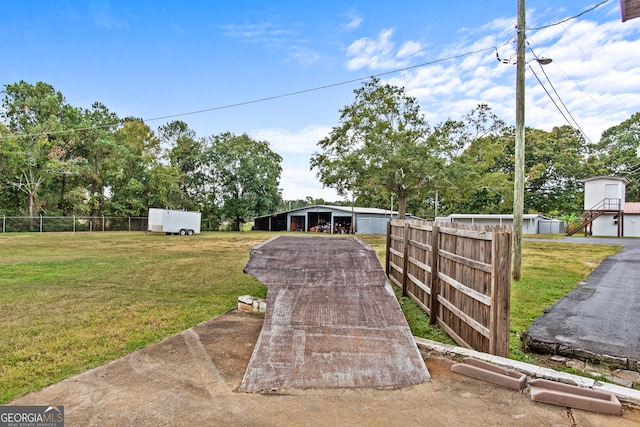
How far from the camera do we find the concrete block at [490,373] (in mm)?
2723

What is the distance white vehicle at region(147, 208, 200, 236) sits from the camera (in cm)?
2464

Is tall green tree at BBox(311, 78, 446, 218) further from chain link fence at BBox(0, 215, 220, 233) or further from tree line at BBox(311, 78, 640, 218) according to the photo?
chain link fence at BBox(0, 215, 220, 233)

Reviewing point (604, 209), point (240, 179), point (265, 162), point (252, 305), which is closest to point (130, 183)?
point (240, 179)

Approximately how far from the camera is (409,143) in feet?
65.6

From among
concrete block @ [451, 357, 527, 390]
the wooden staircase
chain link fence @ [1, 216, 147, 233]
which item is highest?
the wooden staircase

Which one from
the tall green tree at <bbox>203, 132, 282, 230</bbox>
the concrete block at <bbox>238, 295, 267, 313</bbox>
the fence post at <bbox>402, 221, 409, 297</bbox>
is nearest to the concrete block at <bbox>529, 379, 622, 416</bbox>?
the concrete block at <bbox>238, 295, 267, 313</bbox>

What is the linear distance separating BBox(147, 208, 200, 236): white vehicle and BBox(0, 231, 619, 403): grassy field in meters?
14.1

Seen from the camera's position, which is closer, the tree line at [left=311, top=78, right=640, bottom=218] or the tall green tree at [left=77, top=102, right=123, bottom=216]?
the tree line at [left=311, top=78, right=640, bottom=218]

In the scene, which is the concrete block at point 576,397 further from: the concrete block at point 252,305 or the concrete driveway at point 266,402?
the concrete block at point 252,305

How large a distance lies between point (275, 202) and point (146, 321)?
32.6 meters

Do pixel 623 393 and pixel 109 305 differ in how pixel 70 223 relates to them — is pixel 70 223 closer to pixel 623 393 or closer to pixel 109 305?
pixel 109 305

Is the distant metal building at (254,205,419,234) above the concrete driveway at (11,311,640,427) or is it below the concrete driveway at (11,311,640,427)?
above

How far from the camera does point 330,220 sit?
37.0 m

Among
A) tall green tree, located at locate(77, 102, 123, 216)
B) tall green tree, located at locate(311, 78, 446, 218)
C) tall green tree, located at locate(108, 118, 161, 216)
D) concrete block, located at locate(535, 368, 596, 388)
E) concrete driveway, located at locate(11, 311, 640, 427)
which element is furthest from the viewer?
tall green tree, located at locate(77, 102, 123, 216)
